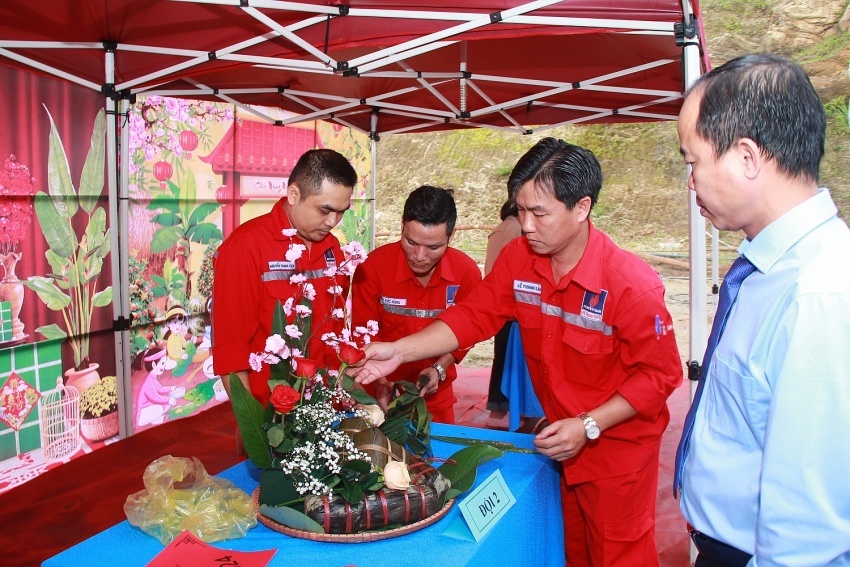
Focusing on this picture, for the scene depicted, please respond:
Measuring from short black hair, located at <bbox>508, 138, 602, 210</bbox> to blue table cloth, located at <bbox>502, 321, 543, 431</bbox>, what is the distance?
229 cm

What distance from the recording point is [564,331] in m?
1.98

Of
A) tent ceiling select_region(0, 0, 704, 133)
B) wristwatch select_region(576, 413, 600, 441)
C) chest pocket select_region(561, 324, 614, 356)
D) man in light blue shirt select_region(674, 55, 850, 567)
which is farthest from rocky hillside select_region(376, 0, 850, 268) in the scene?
man in light blue shirt select_region(674, 55, 850, 567)

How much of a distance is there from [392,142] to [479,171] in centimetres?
243

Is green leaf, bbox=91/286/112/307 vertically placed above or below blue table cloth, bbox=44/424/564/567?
above

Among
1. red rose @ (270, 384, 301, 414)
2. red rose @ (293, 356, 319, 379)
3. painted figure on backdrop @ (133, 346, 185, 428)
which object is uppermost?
red rose @ (293, 356, 319, 379)

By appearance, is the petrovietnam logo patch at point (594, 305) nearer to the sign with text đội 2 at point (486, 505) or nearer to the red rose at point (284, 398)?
the sign with text đội 2 at point (486, 505)

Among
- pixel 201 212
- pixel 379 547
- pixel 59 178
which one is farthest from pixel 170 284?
pixel 379 547

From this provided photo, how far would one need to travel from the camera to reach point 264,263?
2.28 m

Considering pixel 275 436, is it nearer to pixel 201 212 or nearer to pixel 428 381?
pixel 428 381

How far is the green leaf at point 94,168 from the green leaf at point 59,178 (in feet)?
0.23

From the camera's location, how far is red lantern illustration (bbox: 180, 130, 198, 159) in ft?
13.9

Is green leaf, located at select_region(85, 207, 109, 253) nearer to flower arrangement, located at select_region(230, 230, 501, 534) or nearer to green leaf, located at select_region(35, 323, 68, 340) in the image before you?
green leaf, located at select_region(35, 323, 68, 340)

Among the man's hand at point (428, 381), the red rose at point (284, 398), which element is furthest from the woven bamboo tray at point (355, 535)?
the man's hand at point (428, 381)

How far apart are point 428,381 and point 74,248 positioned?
6.65 feet
